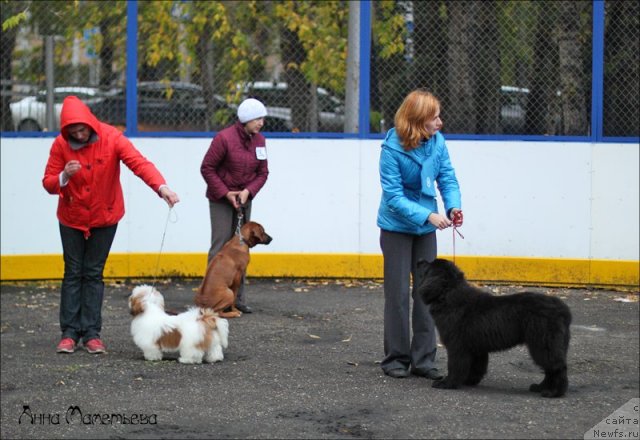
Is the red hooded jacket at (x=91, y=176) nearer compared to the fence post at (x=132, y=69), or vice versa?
the red hooded jacket at (x=91, y=176)

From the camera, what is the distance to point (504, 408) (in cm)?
683

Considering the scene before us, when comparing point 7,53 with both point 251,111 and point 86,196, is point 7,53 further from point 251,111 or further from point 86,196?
point 86,196

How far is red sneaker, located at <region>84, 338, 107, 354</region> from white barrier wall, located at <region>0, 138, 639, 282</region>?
11.0 feet

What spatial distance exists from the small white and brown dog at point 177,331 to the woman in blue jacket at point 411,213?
1.24 metres

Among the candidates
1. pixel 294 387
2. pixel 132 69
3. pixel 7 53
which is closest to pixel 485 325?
pixel 294 387

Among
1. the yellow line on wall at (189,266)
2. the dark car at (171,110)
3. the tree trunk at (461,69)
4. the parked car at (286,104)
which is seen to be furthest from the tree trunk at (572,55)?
the dark car at (171,110)

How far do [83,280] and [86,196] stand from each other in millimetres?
700

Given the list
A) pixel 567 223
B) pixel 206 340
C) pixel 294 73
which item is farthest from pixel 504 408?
pixel 294 73

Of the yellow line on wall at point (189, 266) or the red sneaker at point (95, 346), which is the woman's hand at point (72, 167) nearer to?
the red sneaker at point (95, 346)

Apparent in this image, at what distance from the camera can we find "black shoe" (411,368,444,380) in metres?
7.66

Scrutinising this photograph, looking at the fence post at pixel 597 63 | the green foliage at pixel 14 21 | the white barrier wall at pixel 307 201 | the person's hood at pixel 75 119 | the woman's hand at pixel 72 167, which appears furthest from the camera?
the green foliage at pixel 14 21

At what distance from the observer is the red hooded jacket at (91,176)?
8.45 metres

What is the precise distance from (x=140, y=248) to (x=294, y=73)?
2.40 m

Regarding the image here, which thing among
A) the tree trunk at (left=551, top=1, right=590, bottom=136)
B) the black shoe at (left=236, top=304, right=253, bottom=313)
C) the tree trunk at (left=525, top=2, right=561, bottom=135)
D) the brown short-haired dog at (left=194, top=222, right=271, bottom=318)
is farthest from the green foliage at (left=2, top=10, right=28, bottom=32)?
the tree trunk at (left=551, top=1, right=590, bottom=136)
